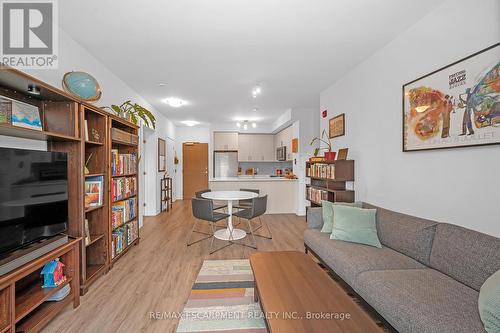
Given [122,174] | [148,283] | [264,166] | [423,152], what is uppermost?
[423,152]

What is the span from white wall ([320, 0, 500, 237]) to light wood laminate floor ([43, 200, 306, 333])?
1621 millimetres

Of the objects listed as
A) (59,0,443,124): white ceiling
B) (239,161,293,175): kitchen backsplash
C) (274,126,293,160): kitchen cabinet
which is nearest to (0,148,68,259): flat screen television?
(59,0,443,124): white ceiling

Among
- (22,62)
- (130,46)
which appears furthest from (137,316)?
(130,46)

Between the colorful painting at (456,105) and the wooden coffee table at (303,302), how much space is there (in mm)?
1549

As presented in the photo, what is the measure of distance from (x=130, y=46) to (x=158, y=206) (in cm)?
406

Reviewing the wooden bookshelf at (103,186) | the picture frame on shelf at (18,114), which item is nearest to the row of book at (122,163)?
the wooden bookshelf at (103,186)

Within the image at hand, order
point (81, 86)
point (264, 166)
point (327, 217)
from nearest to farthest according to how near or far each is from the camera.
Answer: point (81, 86), point (327, 217), point (264, 166)

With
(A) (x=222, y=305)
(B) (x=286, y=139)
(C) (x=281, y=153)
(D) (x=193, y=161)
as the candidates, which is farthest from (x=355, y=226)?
(D) (x=193, y=161)

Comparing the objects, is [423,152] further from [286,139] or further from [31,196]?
[286,139]

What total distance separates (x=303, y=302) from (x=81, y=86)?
281 cm

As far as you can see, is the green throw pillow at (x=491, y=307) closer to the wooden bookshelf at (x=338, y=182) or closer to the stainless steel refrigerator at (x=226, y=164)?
the wooden bookshelf at (x=338, y=182)

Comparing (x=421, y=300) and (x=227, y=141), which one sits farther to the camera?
(x=227, y=141)

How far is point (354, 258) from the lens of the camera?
1964 mm

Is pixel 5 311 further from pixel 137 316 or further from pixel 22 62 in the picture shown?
pixel 22 62
